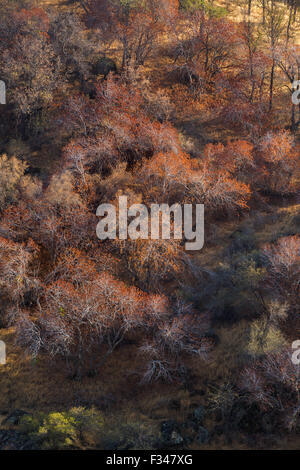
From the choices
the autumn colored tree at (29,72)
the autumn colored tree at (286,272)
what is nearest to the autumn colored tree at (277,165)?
the autumn colored tree at (286,272)

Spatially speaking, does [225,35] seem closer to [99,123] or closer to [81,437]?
[99,123]

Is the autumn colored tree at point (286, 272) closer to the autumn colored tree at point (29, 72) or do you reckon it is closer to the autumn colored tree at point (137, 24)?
the autumn colored tree at point (29, 72)

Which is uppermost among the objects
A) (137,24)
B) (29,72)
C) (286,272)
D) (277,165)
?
(137,24)

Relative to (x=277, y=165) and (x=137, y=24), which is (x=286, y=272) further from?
(x=137, y=24)

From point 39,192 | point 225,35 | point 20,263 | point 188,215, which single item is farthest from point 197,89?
point 20,263

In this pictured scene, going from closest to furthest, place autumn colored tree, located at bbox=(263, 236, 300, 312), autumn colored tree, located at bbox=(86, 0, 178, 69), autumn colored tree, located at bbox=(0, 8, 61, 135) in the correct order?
1. autumn colored tree, located at bbox=(263, 236, 300, 312)
2. autumn colored tree, located at bbox=(0, 8, 61, 135)
3. autumn colored tree, located at bbox=(86, 0, 178, 69)

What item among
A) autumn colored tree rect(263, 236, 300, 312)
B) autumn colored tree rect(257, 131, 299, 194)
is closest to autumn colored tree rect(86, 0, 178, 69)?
autumn colored tree rect(257, 131, 299, 194)

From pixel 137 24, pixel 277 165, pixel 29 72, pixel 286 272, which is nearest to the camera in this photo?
pixel 286 272

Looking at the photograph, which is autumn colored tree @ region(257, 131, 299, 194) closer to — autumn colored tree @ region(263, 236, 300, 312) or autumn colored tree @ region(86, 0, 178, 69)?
autumn colored tree @ region(263, 236, 300, 312)

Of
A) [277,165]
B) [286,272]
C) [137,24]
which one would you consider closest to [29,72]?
[137,24]

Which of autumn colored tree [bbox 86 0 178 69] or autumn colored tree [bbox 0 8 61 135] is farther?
autumn colored tree [bbox 86 0 178 69]

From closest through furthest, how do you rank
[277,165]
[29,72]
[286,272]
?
[286,272] < [277,165] < [29,72]
